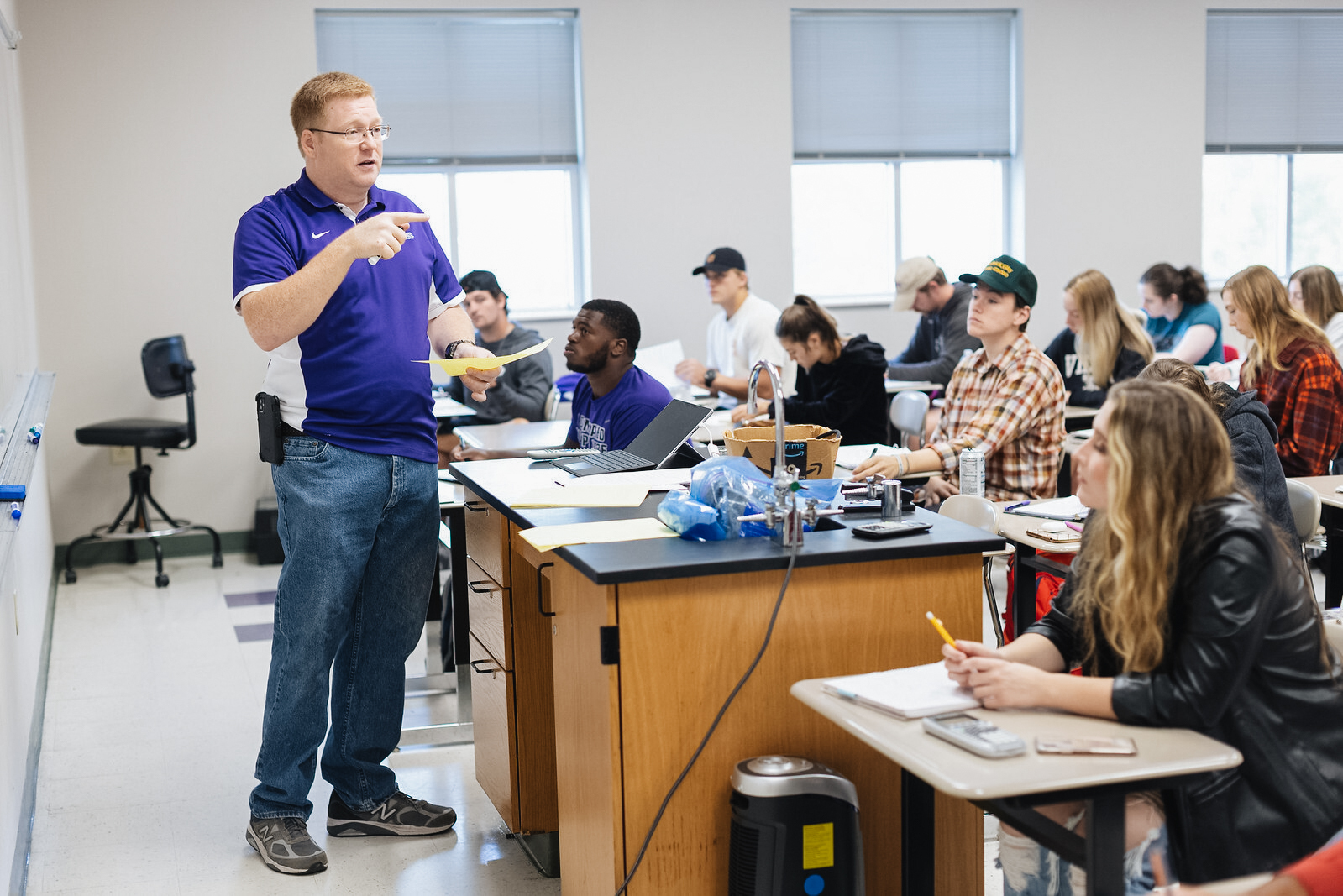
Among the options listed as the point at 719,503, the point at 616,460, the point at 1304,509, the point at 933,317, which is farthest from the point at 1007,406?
the point at 933,317

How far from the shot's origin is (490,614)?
113 inches

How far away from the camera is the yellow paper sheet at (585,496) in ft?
8.18

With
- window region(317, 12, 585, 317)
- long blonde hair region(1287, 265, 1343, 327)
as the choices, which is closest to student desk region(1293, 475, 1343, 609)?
long blonde hair region(1287, 265, 1343, 327)

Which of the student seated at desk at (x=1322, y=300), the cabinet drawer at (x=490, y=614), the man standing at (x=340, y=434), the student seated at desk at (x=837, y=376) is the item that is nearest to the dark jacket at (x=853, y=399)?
the student seated at desk at (x=837, y=376)

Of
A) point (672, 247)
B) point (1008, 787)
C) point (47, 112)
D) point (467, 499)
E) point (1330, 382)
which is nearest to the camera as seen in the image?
point (1008, 787)

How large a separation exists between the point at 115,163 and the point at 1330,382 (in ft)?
18.5

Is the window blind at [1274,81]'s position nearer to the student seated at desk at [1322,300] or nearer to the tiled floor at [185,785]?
the student seated at desk at [1322,300]

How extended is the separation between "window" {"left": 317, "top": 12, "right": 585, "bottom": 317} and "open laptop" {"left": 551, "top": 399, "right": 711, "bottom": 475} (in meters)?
4.04

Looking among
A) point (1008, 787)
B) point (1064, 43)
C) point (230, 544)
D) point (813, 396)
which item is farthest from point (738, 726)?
point (1064, 43)

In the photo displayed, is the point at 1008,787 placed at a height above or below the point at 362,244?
below

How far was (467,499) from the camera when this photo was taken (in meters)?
3.09

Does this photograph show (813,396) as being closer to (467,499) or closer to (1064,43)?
(467,499)

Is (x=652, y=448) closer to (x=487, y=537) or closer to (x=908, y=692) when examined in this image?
(x=487, y=537)

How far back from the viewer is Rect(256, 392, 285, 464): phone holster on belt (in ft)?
8.65
